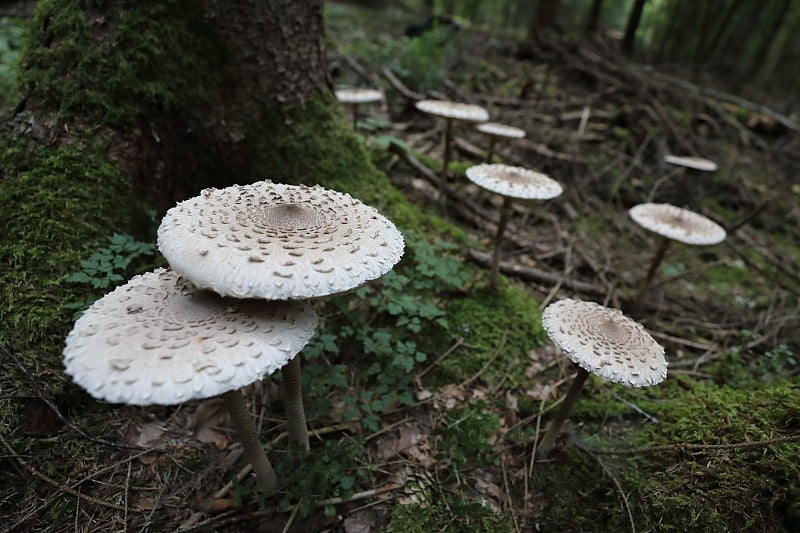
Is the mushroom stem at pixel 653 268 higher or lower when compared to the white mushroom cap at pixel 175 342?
lower

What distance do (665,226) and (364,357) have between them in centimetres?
365

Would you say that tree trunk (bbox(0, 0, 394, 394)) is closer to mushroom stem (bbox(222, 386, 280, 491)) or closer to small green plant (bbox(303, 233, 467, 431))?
small green plant (bbox(303, 233, 467, 431))

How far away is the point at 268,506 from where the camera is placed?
2732mm

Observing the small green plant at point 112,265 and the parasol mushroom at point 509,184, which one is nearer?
the small green plant at point 112,265

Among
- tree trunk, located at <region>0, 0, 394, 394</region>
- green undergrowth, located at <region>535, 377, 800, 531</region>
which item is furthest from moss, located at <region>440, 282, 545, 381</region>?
tree trunk, located at <region>0, 0, 394, 394</region>

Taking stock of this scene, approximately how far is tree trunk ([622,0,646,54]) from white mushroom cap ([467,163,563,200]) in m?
14.3

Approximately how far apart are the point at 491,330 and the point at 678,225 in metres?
2.65

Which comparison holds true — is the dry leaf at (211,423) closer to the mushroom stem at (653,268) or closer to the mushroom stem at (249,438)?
the mushroom stem at (249,438)

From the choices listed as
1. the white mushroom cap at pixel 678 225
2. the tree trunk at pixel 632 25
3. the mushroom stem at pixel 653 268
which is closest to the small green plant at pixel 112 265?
the white mushroom cap at pixel 678 225

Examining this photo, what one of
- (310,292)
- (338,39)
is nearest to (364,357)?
(310,292)

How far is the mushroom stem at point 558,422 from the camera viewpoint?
3020 mm

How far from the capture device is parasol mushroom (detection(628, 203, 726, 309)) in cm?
468

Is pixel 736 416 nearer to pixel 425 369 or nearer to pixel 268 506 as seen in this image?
pixel 425 369

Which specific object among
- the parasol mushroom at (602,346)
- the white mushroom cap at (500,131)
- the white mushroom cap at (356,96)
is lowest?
the parasol mushroom at (602,346)
